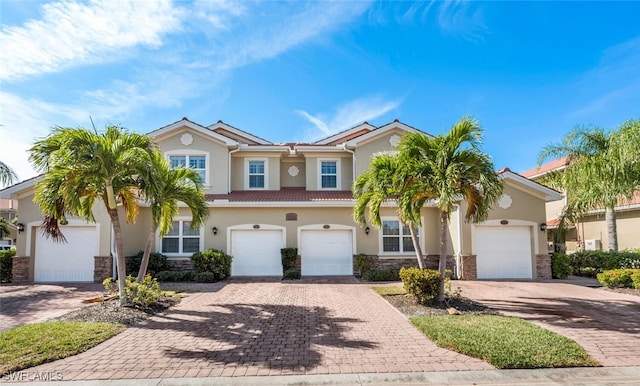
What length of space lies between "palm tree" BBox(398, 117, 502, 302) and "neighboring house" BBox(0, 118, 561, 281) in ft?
20.2

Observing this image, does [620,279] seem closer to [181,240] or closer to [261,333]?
[261,333]

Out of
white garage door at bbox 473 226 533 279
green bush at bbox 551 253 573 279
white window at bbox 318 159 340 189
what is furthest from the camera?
white window at bbox 318 159 340 189

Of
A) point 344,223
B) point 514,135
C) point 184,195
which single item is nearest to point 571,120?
point 514,135

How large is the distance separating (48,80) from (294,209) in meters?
10.2

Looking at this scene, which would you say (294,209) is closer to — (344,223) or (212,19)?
(344,223)

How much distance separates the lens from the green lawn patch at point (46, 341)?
19.3ft

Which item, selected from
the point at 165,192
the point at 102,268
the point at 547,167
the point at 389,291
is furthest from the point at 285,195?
the point at 547,167

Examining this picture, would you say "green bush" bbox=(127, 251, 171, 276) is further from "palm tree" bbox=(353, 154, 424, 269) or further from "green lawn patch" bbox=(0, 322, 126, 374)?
"palm tree" bbox=(353, 154, 424, 269)

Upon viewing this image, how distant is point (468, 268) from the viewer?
15.5m

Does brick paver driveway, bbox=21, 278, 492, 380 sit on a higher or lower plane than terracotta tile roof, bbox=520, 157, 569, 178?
lower

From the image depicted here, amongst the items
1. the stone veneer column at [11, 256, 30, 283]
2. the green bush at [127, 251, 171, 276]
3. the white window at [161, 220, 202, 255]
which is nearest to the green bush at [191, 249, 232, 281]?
the white window at [161, 220, 202, 255]

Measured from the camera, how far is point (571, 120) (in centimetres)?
1741

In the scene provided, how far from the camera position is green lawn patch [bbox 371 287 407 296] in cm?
1180

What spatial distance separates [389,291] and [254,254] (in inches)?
280
